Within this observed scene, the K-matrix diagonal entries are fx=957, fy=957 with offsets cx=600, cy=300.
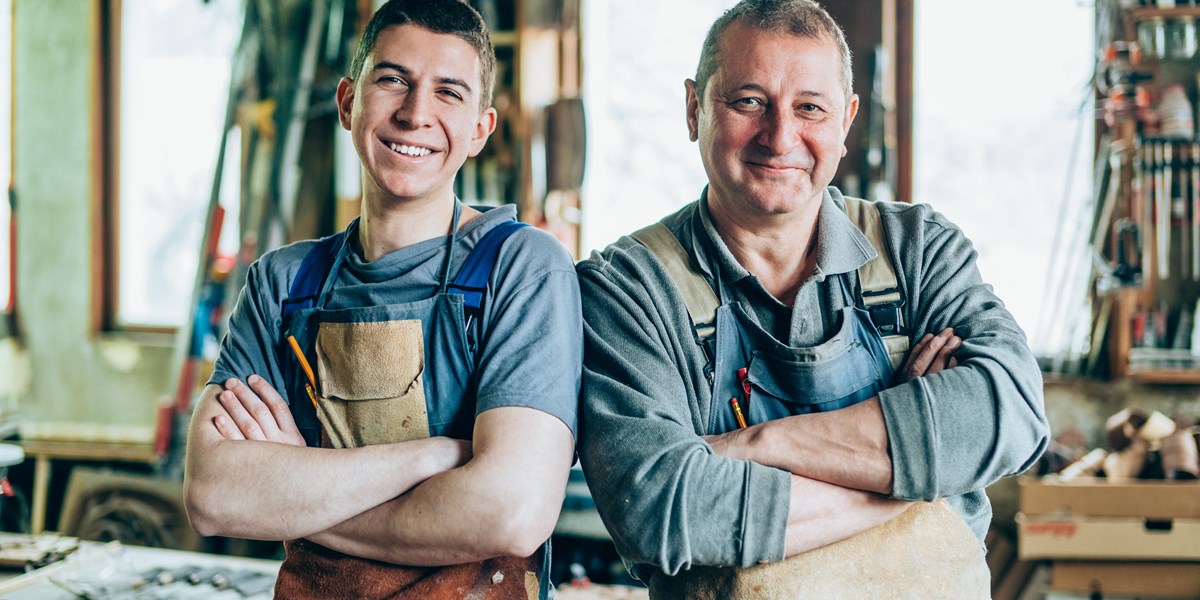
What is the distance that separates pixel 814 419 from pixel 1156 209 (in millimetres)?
2949

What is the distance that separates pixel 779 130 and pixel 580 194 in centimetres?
276

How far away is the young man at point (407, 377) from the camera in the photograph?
159cm

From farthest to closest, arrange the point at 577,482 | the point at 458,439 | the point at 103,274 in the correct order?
the point at 103,274
the point at 577,482
the point at 458,439

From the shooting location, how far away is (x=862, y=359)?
1.68m

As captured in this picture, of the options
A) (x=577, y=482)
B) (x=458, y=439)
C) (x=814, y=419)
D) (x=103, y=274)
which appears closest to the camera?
(x=814, y=419)

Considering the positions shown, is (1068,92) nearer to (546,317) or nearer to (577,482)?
(577,482)

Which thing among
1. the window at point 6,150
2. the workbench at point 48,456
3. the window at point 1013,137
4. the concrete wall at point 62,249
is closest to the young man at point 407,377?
the window at point 1013,137

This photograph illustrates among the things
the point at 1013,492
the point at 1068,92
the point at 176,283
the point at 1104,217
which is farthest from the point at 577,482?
the point at 176,283

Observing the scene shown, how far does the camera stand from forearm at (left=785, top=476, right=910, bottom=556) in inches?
59.7

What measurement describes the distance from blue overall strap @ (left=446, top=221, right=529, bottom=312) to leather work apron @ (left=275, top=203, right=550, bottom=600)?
2 cm

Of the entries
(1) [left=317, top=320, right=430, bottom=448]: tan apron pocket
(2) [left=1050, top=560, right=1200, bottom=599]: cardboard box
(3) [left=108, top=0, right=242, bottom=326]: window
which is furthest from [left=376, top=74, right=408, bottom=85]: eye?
(3) [left=108, top=0, right=242, bottom=326]: window

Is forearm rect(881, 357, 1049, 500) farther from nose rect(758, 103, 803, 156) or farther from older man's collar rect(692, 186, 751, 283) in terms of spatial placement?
nose rect(758, 103, 803, 156)

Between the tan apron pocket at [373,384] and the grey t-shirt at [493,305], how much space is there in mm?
75

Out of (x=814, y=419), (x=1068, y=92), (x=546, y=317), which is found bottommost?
(x=814, y=419)
